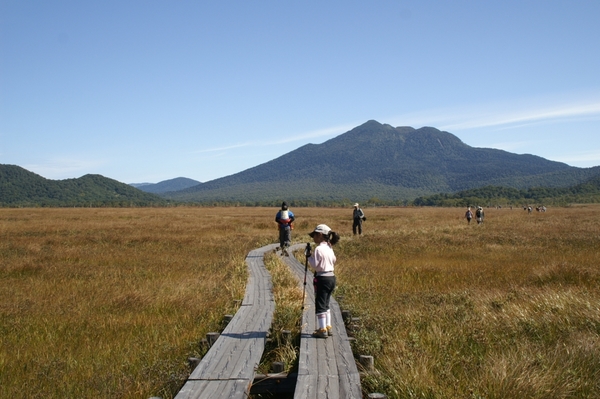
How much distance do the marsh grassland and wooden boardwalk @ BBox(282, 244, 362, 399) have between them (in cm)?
31

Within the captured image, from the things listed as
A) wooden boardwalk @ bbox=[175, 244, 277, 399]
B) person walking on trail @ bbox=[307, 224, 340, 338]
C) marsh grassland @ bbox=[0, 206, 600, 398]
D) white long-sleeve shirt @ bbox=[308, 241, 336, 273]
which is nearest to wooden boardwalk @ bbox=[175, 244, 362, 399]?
wooden boardwalk @ bbox=[175, 244, 277, 399]

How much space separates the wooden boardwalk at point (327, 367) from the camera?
5305 millimetres

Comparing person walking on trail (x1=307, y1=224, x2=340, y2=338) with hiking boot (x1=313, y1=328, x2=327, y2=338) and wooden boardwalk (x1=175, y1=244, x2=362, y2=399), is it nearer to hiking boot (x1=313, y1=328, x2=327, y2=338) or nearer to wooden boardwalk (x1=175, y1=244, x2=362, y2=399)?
hiking boot (x1=313, y1=328, x2=327, y2=338)

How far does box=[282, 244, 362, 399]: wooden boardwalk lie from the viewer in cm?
530

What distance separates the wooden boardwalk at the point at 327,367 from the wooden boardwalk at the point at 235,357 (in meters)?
0.57

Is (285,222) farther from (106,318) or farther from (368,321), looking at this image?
(368,321)

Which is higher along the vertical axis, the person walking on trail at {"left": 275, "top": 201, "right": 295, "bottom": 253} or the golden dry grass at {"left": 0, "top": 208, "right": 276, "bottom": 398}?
the person walking on trail at {"left": 275, "top": 201, "right": 295, "bottom": 253}

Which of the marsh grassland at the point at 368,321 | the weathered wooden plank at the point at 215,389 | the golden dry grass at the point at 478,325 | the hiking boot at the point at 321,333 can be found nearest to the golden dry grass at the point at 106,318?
the marsh grassland at the point at 368,321

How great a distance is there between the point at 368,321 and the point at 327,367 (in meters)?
2.66

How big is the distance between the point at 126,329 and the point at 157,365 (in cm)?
230

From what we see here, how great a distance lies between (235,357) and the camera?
6461mm

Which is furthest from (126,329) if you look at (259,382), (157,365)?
(259,382)

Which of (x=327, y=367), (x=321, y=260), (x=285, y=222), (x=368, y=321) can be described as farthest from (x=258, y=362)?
(x=285, y=222)

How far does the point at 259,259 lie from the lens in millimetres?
16766
